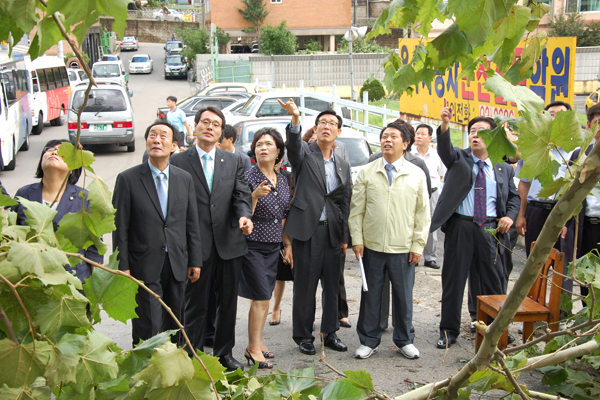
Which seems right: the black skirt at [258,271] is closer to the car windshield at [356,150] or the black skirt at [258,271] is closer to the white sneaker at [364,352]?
the white sneaker at [364,352]

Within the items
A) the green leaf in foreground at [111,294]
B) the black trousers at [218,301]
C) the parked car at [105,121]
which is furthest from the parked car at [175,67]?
the green leaf in foreground at [111,294]

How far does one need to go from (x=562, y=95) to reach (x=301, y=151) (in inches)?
190

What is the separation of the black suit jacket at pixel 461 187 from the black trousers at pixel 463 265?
0.47ft

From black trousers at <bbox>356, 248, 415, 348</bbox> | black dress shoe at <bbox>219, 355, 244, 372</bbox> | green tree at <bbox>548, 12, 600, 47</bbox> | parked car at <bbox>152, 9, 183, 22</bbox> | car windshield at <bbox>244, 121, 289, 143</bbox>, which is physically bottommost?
black dress shoe at <bbox>219, 355, 244, 372</bbox>

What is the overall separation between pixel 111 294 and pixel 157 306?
2.50 metres

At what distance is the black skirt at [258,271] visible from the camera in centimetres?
498

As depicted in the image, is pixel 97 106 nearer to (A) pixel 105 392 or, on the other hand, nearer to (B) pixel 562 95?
(B) pixel 562 95

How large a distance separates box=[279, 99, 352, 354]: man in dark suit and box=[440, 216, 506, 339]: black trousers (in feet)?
3.36

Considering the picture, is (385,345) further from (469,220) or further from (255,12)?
(255,12)

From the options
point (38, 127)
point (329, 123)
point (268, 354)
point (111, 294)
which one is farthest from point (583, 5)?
point (111, 294)

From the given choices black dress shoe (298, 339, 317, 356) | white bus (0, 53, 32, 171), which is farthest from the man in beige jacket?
white bus (0, 53, 32, 171)

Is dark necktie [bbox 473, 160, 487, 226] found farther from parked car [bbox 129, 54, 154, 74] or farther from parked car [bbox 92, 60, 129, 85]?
parked car [bbox 129, 54, 154, 74]

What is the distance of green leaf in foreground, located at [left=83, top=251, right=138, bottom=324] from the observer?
6.07 ft

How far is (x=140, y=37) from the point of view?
74062 millimetres
